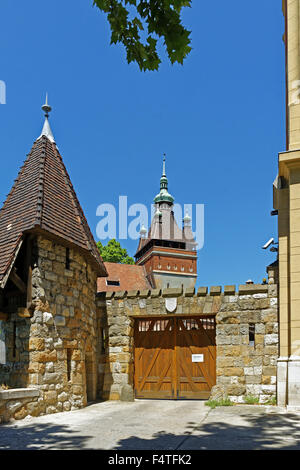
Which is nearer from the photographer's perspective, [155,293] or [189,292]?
[189,292]

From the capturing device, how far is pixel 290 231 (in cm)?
949

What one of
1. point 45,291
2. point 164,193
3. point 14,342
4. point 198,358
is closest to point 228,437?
point 45,291

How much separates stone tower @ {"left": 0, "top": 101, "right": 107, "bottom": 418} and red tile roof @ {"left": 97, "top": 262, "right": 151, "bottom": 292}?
22.8 m

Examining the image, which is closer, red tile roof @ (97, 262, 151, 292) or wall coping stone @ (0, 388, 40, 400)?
wall coping stone @ (0, 388, 40, 400)

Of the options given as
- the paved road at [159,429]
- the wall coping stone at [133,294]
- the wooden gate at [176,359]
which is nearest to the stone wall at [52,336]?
the paved road at [159,429]

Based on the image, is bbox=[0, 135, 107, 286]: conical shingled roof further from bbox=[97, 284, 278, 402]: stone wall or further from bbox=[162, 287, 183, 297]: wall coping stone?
bbox=[162, 287, 183, 297]: wall coping stone

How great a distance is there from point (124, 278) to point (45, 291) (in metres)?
27.4

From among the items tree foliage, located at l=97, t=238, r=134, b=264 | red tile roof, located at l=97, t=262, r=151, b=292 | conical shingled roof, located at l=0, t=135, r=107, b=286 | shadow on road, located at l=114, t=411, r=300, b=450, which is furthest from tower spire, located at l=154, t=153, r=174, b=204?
shadow on road, located at l=114, t=411, r=300, b=450

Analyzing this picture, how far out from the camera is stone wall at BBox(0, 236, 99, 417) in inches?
340

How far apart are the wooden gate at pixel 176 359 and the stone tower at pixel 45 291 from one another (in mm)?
1428

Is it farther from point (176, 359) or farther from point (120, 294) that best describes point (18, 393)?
point (176, 359)

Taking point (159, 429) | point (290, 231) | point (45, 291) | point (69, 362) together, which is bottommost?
point (159, 429)
